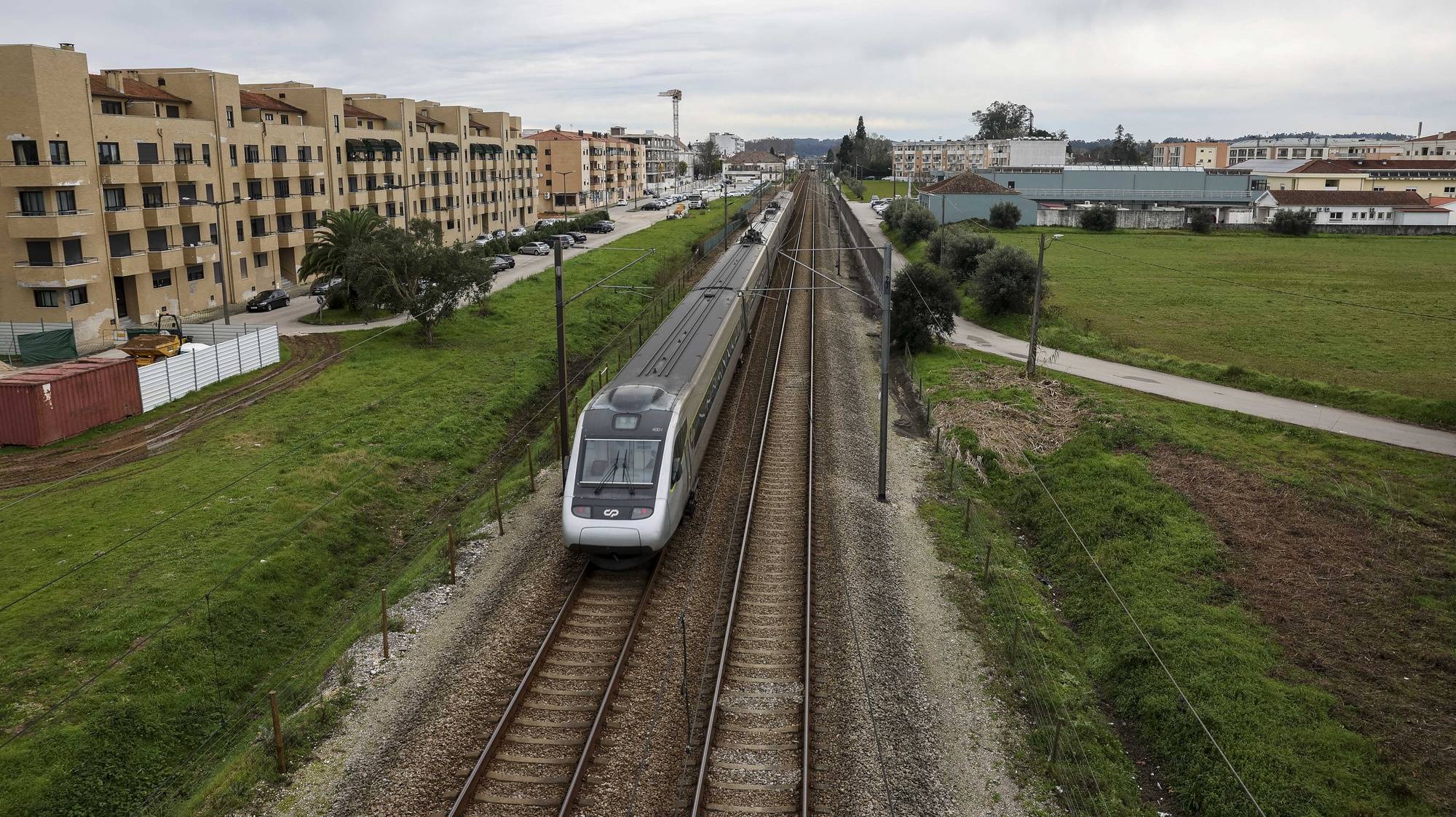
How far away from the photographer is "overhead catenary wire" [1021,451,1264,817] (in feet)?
40.6

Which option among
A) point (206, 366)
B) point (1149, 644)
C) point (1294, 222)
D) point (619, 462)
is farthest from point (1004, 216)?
point (619, 462)

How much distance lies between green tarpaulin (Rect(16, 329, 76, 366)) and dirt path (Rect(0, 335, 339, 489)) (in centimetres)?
845

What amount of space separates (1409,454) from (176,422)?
35675 mm

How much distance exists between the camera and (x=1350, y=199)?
9144cm

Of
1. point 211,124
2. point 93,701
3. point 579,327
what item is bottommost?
point 93,701

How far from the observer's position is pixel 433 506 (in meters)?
24.5

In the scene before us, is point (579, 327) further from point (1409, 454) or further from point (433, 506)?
point (1409, 454)

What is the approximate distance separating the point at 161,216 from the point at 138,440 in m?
20.8

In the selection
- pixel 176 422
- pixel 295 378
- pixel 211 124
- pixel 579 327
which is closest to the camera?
pixel 176 422

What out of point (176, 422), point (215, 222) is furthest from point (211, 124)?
point (176, 422)

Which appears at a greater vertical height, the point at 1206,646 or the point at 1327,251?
the point at 1327,251

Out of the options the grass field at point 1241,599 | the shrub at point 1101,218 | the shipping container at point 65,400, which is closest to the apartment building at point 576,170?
the shrub at point 1101,218

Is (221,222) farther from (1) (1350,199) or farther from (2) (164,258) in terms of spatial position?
(1) (1350,199)

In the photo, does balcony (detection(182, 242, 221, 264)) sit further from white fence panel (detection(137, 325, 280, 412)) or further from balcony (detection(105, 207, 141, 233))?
white fence panel (detection(137, 325, 280, 412))
